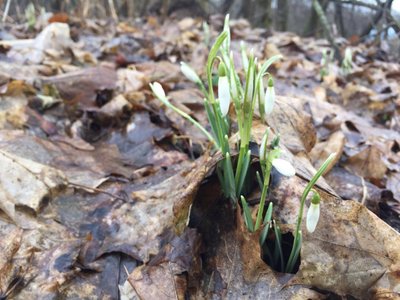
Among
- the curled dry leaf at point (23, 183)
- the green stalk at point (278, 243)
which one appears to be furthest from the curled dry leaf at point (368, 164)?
the curled dry leaf at point (23, 183)

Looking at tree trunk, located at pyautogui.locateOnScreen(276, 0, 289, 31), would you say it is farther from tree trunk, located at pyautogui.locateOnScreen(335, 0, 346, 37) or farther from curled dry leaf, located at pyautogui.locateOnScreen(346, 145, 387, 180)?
curled dry leaf, located at pyautogui.locateOnScreen(346, 145, 387, 180)

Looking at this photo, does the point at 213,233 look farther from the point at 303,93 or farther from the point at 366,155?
the point at 303,93

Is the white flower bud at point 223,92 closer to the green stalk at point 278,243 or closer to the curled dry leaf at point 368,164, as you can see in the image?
the green stalk at point 278,243

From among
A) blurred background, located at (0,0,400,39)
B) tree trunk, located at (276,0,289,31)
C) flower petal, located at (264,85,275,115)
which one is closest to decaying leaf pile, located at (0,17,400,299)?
flower petal, located at (264,85,275,115)

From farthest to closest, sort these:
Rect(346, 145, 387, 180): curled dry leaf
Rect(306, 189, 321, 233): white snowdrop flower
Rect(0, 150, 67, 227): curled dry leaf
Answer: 1. Rect(346, 145, 387, 180): curled dry leaf
2. Rect(0, 150, 67, 227): curled dry leaf
3. Rect(306, 189, 321, 233): white snowdrop flower

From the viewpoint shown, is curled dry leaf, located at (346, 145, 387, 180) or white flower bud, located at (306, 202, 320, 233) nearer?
white flower bud, located at (306, 202, 320, 233)

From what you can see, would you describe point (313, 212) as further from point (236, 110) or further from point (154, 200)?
point (154, 200)

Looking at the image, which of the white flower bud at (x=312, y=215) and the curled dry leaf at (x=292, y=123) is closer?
the white flower bud at (x=312, y=215)

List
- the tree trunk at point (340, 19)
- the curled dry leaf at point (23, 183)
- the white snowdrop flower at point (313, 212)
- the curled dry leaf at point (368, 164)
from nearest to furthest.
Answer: the white snowdrop flower at point (313, 212), the curled dry leaf at point (23, 183), the curled dry leaf at point (368, 164), the tree trunk at point (340, 19)
